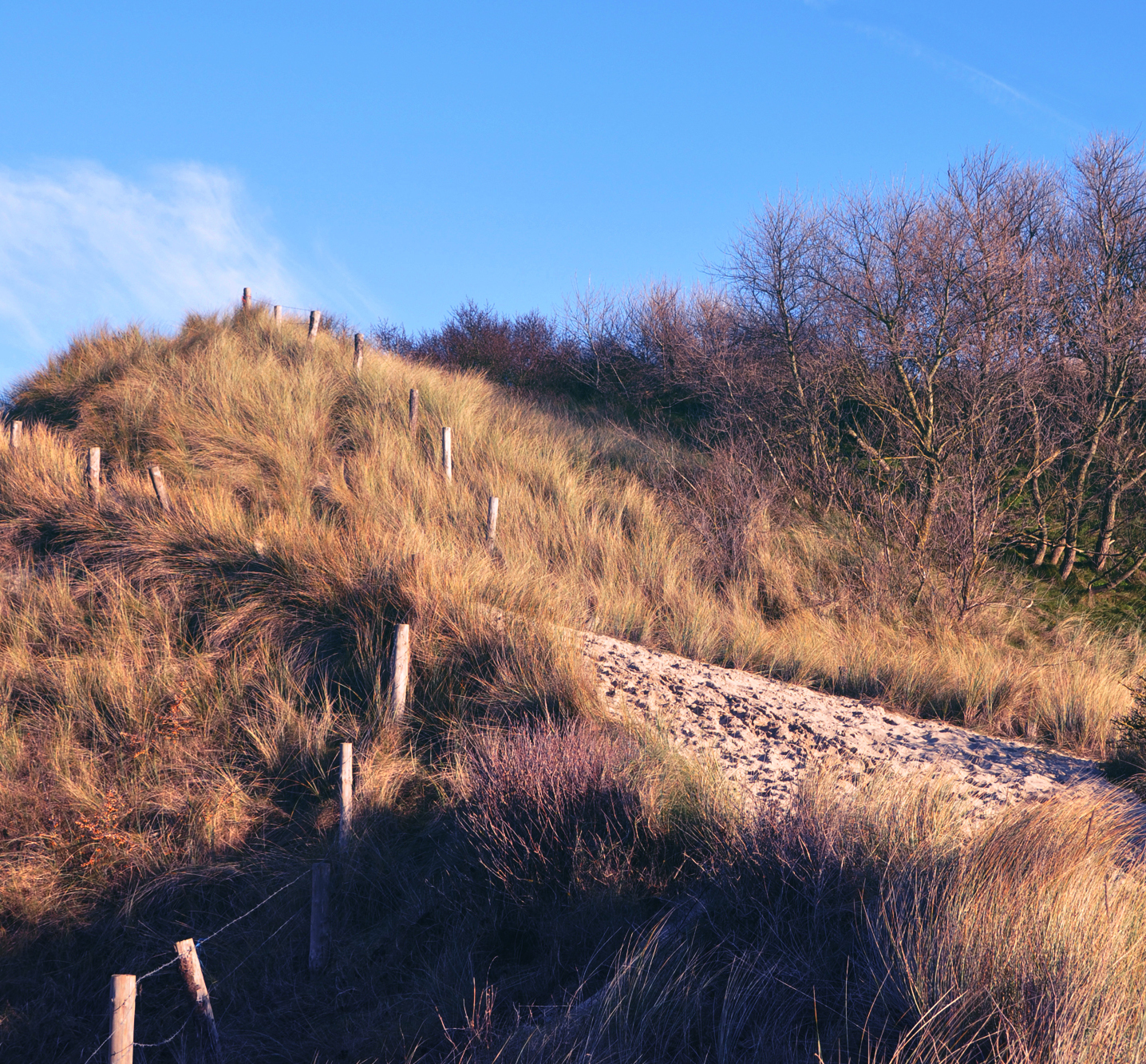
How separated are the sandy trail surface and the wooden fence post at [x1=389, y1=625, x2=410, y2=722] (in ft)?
5.12

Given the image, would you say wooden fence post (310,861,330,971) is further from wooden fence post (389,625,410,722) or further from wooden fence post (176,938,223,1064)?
wooden fence post (389,625,410,722)

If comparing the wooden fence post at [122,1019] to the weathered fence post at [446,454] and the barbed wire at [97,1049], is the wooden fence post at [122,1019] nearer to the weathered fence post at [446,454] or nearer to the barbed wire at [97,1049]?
the barbed wire at [97,1049]

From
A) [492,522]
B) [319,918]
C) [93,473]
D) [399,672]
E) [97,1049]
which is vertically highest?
[93,473]

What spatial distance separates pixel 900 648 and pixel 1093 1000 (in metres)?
6.88

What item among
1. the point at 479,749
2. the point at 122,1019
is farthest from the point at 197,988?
the point at 479,749

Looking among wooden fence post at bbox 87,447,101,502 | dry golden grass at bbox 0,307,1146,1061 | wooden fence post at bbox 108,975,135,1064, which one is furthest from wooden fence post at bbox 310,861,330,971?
wooden fence post at bbox 87,447,101,502

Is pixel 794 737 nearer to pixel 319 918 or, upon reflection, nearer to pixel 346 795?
pixel 346 795

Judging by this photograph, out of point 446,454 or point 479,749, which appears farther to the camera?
point 446,454

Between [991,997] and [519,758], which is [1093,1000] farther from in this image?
[519,758]

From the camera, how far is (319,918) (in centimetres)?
442

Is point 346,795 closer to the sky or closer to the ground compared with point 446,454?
closer to the ground

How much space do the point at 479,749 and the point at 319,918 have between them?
1327 millimetres

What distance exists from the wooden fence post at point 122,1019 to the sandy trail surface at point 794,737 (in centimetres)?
330

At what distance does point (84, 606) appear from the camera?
759 centimetres
